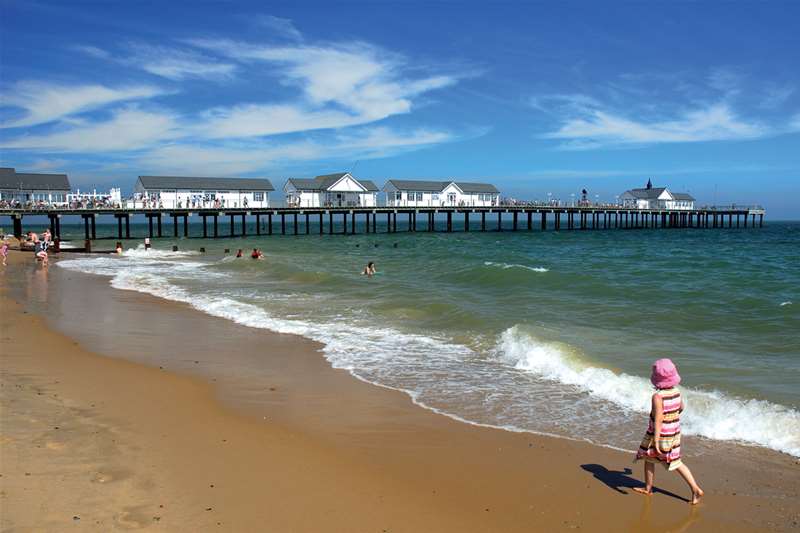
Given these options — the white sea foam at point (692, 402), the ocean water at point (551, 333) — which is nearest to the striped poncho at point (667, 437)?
the ocean water at point (551, 333)

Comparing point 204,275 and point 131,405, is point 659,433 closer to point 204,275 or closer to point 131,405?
point 131,405

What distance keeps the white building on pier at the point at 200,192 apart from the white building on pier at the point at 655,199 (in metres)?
54.0

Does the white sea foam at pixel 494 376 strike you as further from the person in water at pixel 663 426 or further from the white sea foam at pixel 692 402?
the person in water at pixel 663 426

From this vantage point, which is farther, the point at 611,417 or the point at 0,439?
the point at 611,417

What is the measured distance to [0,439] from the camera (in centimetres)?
532

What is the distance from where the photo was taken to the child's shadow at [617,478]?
4.92 m

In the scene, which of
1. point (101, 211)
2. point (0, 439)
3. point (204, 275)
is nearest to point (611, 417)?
point (0, 439)

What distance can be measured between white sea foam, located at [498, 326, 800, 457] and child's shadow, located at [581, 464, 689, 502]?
1497 mm

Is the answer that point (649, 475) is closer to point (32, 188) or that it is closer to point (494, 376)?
point (494, 376)

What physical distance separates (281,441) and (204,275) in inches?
731

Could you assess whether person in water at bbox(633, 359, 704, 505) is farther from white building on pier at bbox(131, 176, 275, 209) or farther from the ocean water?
white building on pier at bbox(131, 176, 275, 209)

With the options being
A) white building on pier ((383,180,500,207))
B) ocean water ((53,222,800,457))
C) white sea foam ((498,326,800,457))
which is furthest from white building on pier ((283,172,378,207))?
white sea foam ((498,326,800,457))

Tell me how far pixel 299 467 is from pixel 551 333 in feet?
23.5

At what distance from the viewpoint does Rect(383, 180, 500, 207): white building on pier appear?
220 feet
